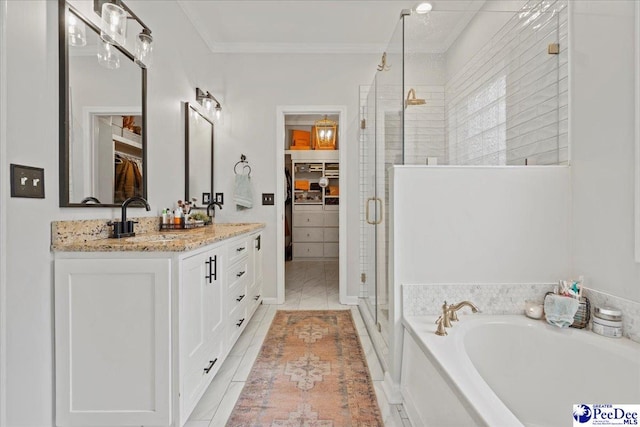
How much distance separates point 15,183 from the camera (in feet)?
3.95

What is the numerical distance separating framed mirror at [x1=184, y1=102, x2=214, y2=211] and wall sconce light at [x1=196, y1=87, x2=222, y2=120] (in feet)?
0.21

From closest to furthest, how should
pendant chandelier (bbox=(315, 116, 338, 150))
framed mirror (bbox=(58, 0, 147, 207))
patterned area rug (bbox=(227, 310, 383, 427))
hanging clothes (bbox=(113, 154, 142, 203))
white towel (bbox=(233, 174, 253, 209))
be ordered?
framed mirror (bbox=(58, 0, 147, 207)) → patterned area rug (bbox=(227, 310, 383, 427)) → hanging clothes (bbox=(113, 154, 142, 203)) → white towel (bbox=(233, 174, 253, 209)) → pendant chandelier (bbox=(315, 116, 338, 150))

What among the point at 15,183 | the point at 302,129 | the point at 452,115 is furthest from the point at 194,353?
the point at 302,129

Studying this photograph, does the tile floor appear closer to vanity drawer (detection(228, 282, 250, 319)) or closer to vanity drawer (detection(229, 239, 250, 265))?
vanity drawer (detection(228, 282, 250, 319))

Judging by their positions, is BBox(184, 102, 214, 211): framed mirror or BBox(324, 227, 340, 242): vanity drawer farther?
BBox(324, 227, 340, 242): vanity drawer

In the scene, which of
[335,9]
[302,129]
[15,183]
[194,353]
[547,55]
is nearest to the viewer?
[15,183]

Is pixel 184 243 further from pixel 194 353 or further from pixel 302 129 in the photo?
pixel 302 129

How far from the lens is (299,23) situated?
10.3 ft

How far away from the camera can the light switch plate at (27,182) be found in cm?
120

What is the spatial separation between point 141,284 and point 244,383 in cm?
94

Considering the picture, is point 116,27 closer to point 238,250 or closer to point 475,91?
point 238,250

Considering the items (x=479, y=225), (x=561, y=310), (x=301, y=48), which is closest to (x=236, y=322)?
(x=479, y=225)

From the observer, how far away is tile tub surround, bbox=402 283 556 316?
66.9 inches

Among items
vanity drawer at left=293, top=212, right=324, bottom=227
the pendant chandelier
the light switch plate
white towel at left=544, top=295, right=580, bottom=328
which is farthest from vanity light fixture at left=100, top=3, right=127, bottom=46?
vanity drawer at left=293, top=212, right=324, bottom=227
